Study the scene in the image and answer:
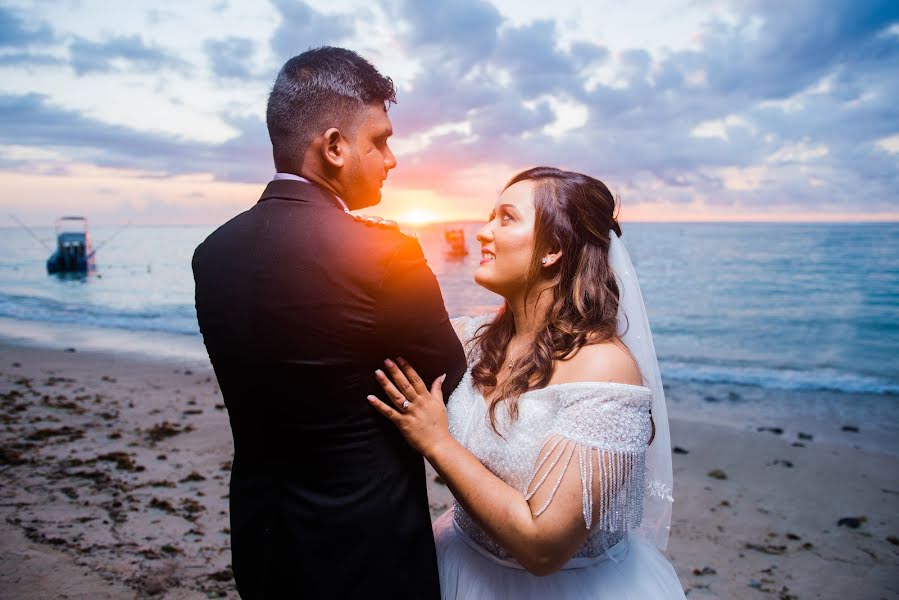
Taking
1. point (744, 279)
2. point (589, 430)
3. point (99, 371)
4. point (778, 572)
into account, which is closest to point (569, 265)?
point (589, 430)

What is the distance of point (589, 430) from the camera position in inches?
77.3

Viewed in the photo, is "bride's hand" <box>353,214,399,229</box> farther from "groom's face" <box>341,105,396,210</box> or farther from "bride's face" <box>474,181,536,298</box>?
"bride's face" <box>474,181,536,298</box>

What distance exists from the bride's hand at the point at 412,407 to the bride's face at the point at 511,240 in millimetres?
768

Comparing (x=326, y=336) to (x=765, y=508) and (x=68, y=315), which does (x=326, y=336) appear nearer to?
(x=765, y=508)

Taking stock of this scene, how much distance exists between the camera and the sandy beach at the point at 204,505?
4.55 meters

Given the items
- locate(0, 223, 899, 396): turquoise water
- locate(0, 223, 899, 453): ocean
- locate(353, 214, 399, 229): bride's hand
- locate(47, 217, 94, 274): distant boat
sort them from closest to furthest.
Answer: locate(353, 214, 399, 229): bride's hand, locate(0, 223, 899, 453): ocean, locate(0, 223, 899, 396): turquoise water, locate(47, 217, 94, 274): distant boat

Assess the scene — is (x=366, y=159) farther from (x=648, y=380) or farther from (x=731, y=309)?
(x=731, y=309)

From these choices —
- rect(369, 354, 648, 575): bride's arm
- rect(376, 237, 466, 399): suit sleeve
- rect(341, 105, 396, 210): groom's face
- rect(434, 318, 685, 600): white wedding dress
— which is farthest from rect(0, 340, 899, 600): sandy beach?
rect(341, 105, 396, 210): groom's face

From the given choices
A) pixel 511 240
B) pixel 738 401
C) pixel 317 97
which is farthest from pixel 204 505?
pixel 738 401

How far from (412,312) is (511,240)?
0.90 m

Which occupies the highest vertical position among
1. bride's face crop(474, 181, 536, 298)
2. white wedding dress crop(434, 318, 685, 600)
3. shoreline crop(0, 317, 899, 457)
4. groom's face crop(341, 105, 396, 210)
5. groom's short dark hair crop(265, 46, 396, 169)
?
groom's short dark hair crop(265, 46, 396, 169)

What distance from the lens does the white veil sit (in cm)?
257

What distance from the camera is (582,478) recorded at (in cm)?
191

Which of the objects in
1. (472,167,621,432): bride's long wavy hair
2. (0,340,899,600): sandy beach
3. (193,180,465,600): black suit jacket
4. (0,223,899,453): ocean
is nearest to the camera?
(193,180,465,600): black suit jacket
